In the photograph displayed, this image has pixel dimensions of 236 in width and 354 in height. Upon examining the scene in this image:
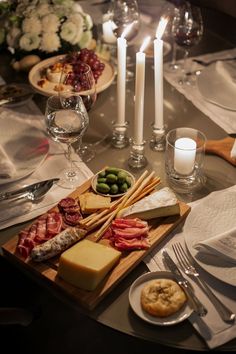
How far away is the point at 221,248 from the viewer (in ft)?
3.17

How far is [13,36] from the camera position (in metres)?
1.73

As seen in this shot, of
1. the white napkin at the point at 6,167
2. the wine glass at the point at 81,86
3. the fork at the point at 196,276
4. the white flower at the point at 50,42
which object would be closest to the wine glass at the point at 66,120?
the wine glass at the point at 81,86

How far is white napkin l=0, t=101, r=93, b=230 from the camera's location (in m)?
1.12

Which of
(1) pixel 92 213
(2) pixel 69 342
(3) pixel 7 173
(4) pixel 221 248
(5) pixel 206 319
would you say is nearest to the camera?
(5) pixel 206 319

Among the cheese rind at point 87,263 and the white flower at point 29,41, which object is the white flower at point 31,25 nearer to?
the white flower at point 29,41

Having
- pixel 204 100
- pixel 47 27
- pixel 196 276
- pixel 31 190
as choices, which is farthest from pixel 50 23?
pixel 196 276

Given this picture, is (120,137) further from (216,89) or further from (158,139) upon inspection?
(216,89)

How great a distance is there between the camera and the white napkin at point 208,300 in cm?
84

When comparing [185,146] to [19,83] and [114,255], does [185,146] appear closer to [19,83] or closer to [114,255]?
[114,255]

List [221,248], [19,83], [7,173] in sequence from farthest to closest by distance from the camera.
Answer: [19,83] < [7,173] < [221,248]

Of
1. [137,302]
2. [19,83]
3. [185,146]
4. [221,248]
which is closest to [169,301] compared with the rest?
[137,302]

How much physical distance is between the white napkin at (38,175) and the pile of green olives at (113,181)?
3.3 inches

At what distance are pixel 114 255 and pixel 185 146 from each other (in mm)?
432

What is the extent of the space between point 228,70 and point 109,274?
965mm
